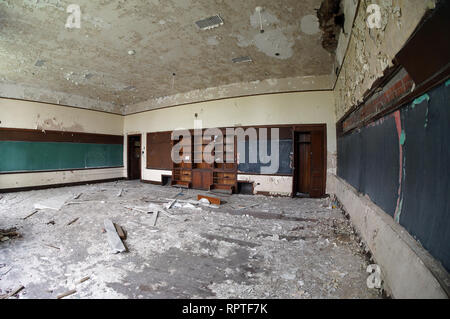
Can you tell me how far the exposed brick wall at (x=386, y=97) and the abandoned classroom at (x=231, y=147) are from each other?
0.09ft

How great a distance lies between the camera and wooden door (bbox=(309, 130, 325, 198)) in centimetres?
576

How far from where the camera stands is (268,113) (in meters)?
6.25

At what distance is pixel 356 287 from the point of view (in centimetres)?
184

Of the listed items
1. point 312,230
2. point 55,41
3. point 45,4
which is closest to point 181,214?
point 312,230

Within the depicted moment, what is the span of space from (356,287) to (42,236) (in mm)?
4200

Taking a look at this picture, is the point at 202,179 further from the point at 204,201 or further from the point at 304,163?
the point at 304,163

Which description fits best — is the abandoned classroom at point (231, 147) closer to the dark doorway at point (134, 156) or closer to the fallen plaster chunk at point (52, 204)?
the fallen plaster chunk at point (52, 204)

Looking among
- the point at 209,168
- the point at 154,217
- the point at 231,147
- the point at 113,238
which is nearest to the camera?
the point at 113,238

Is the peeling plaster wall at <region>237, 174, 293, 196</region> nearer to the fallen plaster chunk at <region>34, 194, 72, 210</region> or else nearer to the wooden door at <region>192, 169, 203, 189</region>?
the wooden door at <region>192, 169, 203, 189</region>

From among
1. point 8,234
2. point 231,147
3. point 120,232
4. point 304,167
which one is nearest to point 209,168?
point 231,147

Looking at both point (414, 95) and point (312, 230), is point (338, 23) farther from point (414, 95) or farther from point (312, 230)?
point (312, 230)

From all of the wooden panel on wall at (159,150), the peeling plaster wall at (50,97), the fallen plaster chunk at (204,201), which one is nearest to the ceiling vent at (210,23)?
the fallen plaster chunk at (204,201)

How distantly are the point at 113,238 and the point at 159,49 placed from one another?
400 cm

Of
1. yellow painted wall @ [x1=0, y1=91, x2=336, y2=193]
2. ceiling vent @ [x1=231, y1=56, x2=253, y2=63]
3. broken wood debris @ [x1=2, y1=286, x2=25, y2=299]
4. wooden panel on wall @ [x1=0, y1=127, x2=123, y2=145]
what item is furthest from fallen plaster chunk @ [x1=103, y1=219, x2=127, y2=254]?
wooden panel on wall @ [x1=0, y1=127, x2=123, y2=145]
